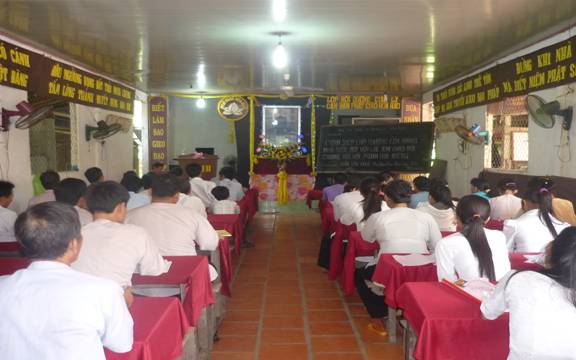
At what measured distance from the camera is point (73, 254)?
67.3 inches

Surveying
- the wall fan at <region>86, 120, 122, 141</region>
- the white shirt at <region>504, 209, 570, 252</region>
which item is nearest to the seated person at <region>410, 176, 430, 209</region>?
the white shirt at <region>504, 209, 570, 252</region>

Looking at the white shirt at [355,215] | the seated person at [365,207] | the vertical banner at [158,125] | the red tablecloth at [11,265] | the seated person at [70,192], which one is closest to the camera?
the red tablecloth at [11,265]

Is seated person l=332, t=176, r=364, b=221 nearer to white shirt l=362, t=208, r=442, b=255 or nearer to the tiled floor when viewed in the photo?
the tiled floor

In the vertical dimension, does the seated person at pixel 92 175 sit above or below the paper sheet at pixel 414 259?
above

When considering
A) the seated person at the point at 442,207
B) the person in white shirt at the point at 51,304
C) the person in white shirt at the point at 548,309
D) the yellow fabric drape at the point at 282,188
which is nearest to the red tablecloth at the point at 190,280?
the person in white shirt at the point at 51,304

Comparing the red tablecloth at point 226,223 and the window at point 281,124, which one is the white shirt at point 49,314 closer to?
the red tablecloth at point 226,223

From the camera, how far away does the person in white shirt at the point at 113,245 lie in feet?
7.95

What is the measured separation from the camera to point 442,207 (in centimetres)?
456

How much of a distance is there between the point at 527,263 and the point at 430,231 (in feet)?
2.35

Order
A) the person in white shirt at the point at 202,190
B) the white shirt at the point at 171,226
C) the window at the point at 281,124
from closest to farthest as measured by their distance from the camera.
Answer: the white shirt at the point at 171,226 → the person in white shirt at the point at 202,190 → the window at the point at 281,124

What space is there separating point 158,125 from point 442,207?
9388 mm

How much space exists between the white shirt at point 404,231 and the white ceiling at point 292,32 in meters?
2.23

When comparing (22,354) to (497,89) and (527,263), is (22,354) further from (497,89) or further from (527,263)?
(497,89)

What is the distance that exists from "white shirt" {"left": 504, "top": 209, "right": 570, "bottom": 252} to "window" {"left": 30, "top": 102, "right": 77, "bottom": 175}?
5.99 metres
